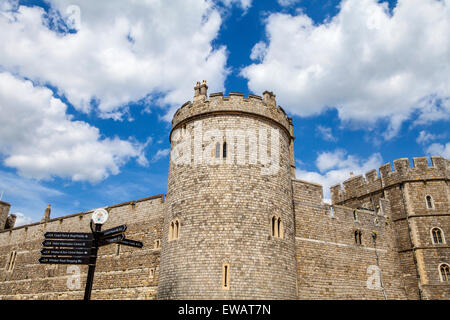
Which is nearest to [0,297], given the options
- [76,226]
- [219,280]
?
[76,226]

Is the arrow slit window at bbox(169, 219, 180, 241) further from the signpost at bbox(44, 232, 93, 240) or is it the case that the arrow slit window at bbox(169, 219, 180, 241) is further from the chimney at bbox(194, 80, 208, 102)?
the signpost at bbox(44, 232, 93, 240)

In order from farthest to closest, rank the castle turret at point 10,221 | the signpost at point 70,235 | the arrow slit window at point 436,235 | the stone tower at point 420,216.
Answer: the castle turret at point 10,221
the arrow slit window at point 436,235
the stone tower at point 420,216
the signpost at point 70,235

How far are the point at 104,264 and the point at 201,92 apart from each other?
37.6 feet

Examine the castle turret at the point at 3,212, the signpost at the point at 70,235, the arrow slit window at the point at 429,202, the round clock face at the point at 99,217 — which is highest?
the castle turret at the point at 3,212

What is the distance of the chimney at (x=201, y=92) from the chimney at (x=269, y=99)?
2.83 metres

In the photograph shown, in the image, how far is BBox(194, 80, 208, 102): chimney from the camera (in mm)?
16500

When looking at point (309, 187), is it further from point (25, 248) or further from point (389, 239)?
point (25, 248)

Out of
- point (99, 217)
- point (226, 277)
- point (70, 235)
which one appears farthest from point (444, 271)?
point (70, 235)

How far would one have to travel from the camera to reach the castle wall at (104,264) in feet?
59.7

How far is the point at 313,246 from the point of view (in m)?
17.0

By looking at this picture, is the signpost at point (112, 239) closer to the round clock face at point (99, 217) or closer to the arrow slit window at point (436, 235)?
the round clock face at point (99, 217)

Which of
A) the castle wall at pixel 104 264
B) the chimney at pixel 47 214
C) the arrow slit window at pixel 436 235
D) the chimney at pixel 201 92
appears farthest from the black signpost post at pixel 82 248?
the chimney at pixel 47 214

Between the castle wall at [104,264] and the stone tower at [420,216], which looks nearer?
the castle wall at [104,264]

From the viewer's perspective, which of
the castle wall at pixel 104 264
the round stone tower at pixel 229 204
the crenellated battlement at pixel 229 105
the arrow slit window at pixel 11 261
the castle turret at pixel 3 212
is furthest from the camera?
the castle turret at pixel 3 212
